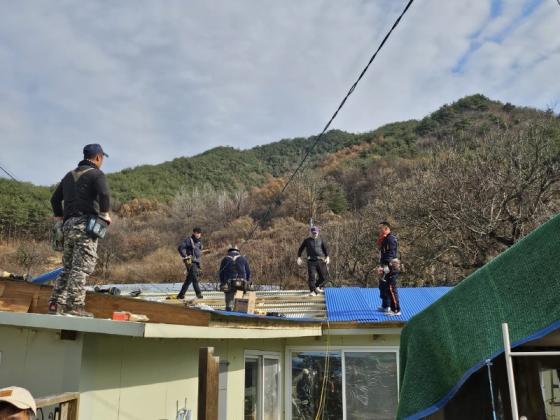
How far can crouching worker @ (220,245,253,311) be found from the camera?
9250 mm

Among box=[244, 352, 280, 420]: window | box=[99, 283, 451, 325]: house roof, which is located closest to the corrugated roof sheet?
box=[99, 283, 451, 325]: house roof

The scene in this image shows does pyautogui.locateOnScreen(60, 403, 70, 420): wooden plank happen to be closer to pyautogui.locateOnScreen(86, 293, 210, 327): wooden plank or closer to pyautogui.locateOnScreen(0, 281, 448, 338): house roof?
pyautogui.locateOnScreen(0, 281, 448, 338): house roof

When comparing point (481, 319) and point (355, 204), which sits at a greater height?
point (355, 204)

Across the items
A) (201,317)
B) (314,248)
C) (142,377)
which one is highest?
(314,248)

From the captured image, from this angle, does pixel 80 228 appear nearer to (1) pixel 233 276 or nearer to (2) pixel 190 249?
A: (1) pixel 233 276

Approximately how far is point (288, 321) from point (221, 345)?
1.00m

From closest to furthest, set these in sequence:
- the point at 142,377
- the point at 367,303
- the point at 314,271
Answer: the point at 142,377 → the point at 367,303 → the point at 314,271

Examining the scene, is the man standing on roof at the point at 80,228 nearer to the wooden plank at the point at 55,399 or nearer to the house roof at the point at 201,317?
the house roof at the point at 201,317

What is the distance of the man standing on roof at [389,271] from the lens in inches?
339

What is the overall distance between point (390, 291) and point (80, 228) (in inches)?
225

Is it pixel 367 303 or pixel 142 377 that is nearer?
pixel 142 377

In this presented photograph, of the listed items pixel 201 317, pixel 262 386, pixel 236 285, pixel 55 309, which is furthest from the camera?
pixel 236 285

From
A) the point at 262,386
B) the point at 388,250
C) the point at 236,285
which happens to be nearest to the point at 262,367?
the point at 262,386

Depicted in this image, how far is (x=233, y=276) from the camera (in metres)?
9.38
